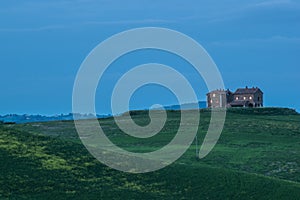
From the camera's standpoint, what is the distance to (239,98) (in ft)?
578

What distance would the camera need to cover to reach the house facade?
174m

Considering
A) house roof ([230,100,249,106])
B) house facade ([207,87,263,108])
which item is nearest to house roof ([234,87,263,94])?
house facade ([207,87,263,108])

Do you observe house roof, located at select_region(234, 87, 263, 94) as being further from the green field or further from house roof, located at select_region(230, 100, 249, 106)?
the green field

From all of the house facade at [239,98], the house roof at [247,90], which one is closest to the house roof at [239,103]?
the house facade at [239,98]

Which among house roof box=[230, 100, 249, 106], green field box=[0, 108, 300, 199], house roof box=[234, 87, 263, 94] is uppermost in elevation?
house roof box=[234, 87, 263, 94]

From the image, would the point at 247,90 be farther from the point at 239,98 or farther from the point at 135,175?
the point at 135,175

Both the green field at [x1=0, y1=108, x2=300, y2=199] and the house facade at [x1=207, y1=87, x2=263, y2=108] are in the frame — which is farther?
the house facade at [x1=207, y1=87, x2=263, y2=108]

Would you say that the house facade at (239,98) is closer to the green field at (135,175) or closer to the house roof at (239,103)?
the house roof at (239,103)

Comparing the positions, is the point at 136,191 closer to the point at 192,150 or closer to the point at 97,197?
the point at 97,197

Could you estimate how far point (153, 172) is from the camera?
59344 mm

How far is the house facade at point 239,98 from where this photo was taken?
570 feet

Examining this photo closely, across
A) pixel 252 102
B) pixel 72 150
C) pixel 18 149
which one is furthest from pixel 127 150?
pixel 252 102

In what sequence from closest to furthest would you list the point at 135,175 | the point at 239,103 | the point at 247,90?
the point at 135,175 → the point at 239,103 → the point at 247,90

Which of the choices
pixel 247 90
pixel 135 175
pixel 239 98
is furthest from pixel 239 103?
pixel 135 175
